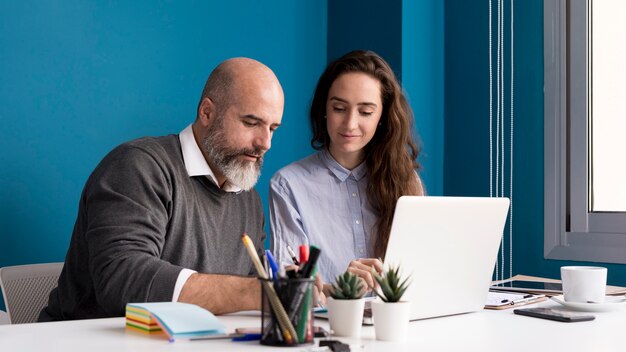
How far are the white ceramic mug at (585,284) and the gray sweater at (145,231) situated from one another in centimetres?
87

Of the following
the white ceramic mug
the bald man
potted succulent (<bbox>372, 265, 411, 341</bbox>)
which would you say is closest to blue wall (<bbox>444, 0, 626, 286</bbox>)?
the white ceramic mug

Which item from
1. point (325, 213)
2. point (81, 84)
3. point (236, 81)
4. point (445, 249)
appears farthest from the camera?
point (81, 84)

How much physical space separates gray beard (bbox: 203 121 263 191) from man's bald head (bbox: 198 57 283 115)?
7 cm

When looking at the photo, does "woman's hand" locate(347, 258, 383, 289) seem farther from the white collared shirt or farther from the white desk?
the white collared shirt

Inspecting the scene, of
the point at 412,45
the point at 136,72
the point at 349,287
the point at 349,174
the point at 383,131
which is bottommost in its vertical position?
the point at 349,287

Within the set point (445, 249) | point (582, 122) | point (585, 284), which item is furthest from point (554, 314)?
point (582, 122)

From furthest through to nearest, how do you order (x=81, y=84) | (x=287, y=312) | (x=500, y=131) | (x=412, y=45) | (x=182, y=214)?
(x=412, y=45), (x=500, y=131), (x=81, y=84), (x=182, y=214), (x=287, y=312)

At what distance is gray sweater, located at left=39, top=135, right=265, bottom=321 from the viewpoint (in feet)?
5.26

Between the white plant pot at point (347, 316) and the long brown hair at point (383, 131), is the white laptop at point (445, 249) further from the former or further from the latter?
the long brown hair at point (383, 131)

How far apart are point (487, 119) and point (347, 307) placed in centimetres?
216

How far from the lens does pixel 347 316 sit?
1279mm

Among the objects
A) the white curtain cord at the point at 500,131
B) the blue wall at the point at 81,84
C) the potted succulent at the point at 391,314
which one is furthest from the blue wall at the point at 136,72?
the potted succulent at the point at 391,314

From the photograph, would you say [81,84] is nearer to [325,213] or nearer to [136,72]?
[136,72]

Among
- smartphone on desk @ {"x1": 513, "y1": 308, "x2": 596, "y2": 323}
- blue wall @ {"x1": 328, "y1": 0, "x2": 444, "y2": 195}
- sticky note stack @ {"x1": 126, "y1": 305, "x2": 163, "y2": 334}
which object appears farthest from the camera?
blue wall @ {"x1": 328, "y1": 0, "x2": 444, "y2": 195}
